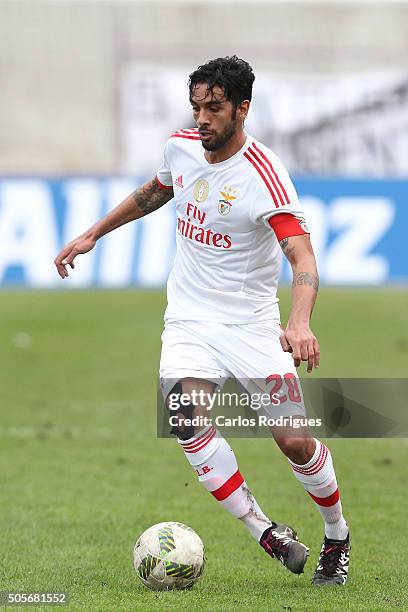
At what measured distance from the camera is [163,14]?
43.5 meters

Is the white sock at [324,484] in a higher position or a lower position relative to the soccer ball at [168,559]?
Answer: higher

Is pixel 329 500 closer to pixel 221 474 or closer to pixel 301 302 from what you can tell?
pixel 221 474

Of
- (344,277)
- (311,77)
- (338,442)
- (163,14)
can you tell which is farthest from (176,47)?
(338,442)

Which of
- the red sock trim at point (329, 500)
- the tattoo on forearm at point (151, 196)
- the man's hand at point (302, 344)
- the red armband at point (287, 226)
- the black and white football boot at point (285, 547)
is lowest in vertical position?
the black and white football boot at point (285, 547)

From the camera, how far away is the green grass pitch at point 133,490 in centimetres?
621

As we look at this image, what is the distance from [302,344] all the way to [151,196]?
1716mm

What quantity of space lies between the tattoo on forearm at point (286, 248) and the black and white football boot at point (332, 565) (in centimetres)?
161

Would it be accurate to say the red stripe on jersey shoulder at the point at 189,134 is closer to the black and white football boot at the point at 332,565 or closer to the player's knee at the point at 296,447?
the player's knee at the point at 296,447

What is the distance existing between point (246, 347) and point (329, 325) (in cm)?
1416

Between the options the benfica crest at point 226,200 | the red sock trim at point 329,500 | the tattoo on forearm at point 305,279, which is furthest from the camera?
the red sock trim at point 329,500

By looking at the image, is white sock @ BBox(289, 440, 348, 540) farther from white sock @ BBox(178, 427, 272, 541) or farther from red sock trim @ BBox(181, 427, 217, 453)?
red sock trim @ BBox(181, 427, 217, 453)

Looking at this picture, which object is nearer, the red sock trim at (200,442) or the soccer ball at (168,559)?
the soccer ball at (168,559)

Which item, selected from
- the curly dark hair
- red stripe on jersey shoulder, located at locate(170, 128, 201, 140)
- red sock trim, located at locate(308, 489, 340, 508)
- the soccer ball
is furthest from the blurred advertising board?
the curly dark hair

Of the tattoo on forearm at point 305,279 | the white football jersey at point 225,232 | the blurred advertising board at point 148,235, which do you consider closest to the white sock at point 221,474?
the white football jersey at point 225,232
